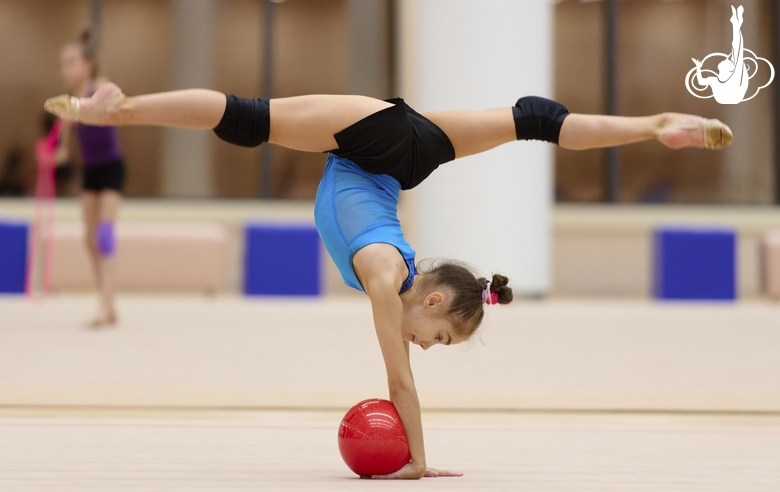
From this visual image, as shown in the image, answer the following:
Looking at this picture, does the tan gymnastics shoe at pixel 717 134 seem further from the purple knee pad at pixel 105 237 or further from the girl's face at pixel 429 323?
the purple knee pad at pixel 105 237

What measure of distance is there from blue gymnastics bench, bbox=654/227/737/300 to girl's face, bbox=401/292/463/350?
6717mm

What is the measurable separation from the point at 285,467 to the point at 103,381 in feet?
5.28

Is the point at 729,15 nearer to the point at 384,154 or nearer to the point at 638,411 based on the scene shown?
the point at 638,411

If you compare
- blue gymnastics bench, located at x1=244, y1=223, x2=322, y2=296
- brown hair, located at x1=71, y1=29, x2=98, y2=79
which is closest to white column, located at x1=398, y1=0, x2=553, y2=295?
blue gymnastics bench, located at x1=244, y1=223, x2=322, y2=296

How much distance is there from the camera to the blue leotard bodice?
257cm

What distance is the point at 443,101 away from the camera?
793cm

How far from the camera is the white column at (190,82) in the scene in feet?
35.1

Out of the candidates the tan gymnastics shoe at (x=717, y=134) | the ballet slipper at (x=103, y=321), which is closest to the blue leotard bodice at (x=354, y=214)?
the tan gymnastics shoe at (x=717, y=134)

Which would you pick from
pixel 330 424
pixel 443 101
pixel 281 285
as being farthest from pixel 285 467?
pixel 281 285

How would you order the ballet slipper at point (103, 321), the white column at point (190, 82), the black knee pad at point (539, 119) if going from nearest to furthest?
the black knee pad at point (539, 119) → the ballet slipper at point (103, 321) → the white column at point (190, 82)

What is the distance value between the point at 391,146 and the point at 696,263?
22.2 ft

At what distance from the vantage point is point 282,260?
8.81 meters

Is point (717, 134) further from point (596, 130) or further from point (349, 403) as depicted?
point (349, 403)

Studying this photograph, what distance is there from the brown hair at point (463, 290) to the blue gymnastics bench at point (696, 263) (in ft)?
21.7
